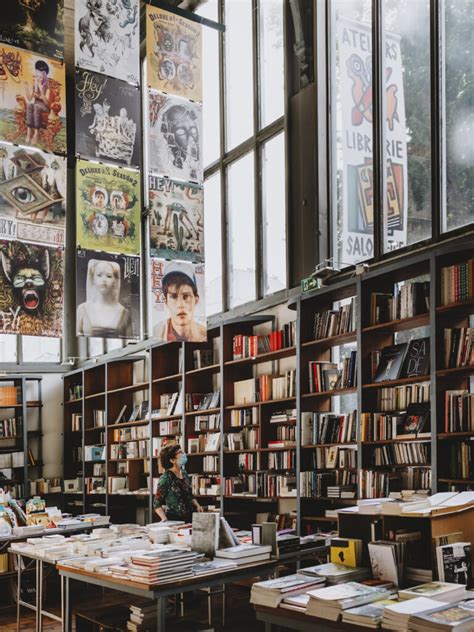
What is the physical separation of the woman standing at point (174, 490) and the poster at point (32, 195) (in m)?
2.40

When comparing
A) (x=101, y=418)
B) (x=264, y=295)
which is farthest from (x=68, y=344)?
(x=264, y=295)

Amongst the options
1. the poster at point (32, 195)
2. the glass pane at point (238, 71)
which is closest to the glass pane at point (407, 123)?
the glass pane at point (238, 71)

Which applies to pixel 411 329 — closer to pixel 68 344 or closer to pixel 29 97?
pixel 29 97

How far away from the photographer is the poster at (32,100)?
23.6 ft

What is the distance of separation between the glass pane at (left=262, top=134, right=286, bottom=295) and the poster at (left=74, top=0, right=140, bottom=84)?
2.27 meters

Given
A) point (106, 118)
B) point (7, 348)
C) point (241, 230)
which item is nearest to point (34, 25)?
point (106, 118)

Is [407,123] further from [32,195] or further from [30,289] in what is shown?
[30,289]

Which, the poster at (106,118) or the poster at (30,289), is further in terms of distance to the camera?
the poster at (106,118)

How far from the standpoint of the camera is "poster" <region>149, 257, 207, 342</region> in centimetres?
752

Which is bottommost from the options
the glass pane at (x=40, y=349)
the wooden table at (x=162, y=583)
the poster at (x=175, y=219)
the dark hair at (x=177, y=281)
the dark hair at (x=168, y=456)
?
the wooden table at (x=162, y=583)

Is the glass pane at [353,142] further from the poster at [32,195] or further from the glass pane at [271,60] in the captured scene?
the poster at [32,195]

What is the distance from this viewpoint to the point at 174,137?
7930mm

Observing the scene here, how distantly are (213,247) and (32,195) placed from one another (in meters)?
3.92

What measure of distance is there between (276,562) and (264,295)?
4.51 metres
